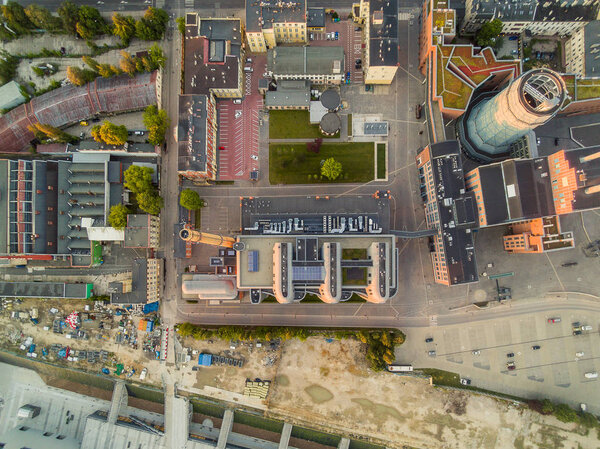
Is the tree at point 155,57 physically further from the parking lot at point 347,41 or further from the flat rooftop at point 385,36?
the flat rooftop at point 385,36

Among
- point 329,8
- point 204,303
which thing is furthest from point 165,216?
point 329,8

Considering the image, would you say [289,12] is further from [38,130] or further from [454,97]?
[38,130]

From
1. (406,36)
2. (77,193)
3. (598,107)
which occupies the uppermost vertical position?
(406,36)

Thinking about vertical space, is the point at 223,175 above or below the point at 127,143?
below

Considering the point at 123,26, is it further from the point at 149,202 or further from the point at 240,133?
the point at 149,202

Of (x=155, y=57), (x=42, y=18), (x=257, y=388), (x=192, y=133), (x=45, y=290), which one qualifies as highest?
(x=42, y=18)

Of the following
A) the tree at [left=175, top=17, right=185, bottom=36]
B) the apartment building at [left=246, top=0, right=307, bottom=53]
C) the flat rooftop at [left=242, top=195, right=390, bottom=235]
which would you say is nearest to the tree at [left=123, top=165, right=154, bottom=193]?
the flat rooftop at [left=242, top=195, right=390, bottom=235]

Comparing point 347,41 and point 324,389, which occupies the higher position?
point 347,41

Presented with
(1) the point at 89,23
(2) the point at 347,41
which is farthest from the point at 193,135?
(2) the point at 347,41
